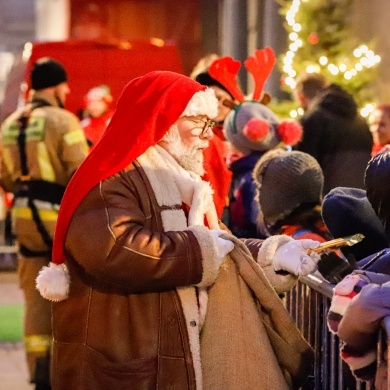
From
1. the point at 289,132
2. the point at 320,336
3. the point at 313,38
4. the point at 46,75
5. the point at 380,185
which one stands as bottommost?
the point at 320,336

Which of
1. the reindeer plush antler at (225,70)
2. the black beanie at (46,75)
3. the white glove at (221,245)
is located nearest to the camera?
the white glove at (221,245)

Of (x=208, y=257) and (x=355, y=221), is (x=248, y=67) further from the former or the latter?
(x=208, y=257)

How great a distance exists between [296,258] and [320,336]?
23.2 inches

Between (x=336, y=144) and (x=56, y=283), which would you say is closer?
(x=56, y=283)

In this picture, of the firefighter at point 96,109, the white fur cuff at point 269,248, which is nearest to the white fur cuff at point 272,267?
the white fur cuff at point 269,248

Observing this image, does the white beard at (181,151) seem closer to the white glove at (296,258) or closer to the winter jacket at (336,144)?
the white glove at (296,258)

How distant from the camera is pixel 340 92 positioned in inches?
Answer: 329

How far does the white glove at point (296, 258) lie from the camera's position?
394 cm

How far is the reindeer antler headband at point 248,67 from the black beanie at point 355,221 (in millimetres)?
2229

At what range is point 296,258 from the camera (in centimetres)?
397

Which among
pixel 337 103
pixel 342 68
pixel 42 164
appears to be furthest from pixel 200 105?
pixel 342 68

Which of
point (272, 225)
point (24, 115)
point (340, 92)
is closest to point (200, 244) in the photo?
point (272, 225)

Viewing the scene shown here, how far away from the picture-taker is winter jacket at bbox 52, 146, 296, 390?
12.5ft

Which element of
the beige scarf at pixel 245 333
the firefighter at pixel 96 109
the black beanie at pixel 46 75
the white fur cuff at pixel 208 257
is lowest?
the firefighter at pixel 96 109
